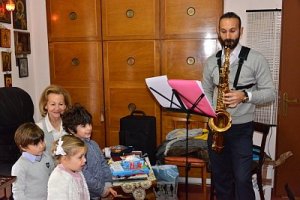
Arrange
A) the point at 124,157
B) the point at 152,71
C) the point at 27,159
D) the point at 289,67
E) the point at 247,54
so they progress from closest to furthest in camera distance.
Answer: the point at 27,159 < the point at 247,54 < the point at 124,157 < the point at 289,67 < the point at 152,71

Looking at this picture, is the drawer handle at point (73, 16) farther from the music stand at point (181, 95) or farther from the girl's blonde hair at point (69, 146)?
the girl's blonde hair at point (69, 146)

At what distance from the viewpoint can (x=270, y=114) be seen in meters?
3.29

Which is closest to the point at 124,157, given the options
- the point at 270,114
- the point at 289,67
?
the point at 270,114

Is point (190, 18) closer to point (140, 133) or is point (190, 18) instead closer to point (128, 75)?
point (128, 75)

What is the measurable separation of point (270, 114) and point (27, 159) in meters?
2.27

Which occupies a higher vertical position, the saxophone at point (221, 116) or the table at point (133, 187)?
the saxophone at point (221, 116)

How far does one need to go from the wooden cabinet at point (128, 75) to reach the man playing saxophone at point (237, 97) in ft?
3.50

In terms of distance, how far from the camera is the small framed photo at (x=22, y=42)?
3449 millimetres

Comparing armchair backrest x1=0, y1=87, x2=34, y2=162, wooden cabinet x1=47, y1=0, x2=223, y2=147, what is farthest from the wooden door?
armchair backrest x1=0, y1=87, x2=34, y2=162

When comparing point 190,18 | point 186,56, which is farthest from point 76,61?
point 190,18

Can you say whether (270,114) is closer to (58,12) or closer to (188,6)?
(188,6)

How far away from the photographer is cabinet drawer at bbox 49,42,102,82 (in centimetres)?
352

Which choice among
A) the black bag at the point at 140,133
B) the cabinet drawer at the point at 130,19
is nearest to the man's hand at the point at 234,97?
the black bag at the point at 140,133

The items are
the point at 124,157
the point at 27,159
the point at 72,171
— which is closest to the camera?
the point at 72,171
